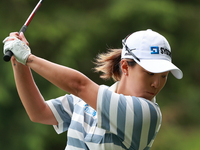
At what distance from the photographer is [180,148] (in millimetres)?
3865

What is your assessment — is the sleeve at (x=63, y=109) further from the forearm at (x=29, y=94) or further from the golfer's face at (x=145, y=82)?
the golfer's face at (x=145, y=82)

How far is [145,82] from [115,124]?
0.23m

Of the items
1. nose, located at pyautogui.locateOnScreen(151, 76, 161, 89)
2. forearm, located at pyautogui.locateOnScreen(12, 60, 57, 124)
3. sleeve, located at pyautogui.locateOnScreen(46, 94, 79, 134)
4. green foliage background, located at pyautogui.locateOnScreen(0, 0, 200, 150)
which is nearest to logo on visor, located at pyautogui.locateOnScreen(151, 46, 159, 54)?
nose, located at pyautogui.locateOnScreen(151, 76, 161, 89)

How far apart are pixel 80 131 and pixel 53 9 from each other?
111 inches

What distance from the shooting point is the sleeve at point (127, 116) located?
45.9 inches

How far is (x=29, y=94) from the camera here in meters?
1.44

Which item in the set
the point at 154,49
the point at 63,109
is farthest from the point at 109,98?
the point at 63,109

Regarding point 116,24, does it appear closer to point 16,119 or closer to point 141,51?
point 16,119

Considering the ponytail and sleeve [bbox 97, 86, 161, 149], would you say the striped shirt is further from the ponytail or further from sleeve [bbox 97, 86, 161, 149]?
the ponytail

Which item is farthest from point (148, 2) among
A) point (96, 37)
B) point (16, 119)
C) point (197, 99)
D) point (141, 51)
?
point (141, 51)

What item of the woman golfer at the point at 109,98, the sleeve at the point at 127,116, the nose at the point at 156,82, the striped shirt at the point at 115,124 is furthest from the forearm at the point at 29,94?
the nose at the point at 156,82

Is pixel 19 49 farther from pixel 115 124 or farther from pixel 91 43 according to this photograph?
pixel 91 43

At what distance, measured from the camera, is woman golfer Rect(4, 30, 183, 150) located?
116 centimetres

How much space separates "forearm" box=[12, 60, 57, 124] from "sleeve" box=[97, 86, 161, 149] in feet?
1.32
